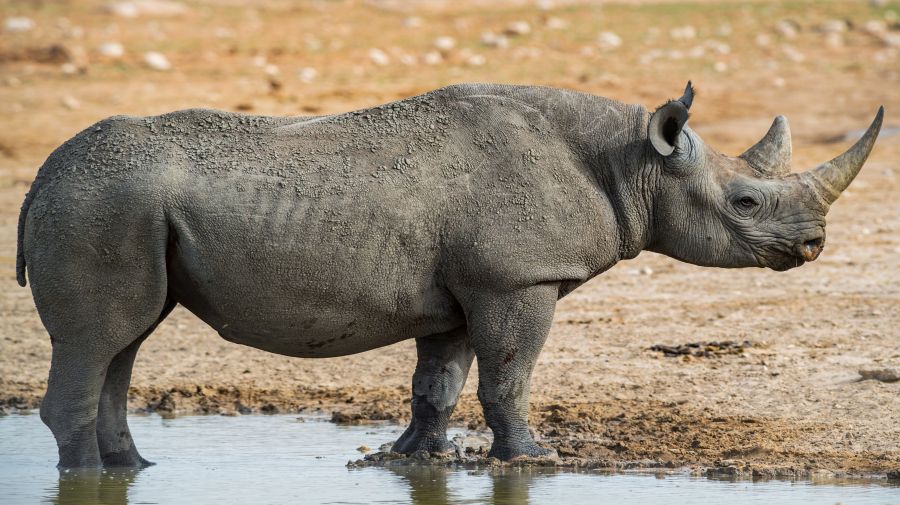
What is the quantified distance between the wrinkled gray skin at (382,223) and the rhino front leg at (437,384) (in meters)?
0.24

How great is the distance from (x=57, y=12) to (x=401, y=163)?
67.1 feet

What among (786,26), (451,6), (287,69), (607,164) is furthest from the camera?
(451,6)

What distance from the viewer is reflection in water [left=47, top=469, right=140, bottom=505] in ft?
24.4

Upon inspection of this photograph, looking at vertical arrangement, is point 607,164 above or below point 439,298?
above

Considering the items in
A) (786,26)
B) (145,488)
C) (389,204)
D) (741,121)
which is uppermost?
(786,26)

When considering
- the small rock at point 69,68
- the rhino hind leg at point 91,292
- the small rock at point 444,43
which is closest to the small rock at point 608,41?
the small rock at point 444,43

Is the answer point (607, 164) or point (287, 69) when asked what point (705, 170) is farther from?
point (287, 69)

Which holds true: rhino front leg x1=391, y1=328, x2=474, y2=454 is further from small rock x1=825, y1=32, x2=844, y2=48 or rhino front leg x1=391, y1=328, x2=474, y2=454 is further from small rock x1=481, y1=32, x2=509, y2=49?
small rock x1=825, y1=32, x2=844, y2=48

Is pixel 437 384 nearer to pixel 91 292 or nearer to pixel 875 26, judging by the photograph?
pixel 91 292

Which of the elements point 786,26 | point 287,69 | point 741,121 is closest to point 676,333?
point 741,121

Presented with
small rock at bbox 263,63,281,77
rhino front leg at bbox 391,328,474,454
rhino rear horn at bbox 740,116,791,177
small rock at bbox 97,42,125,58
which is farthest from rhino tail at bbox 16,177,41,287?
small rock at bbox 97,42,125,58

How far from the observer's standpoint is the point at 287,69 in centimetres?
2284

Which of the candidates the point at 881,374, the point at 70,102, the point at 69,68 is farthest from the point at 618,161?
the point at 69,68

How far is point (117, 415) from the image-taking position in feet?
26.1
